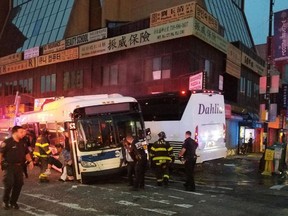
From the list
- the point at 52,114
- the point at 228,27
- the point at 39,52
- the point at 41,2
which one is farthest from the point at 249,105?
the point at 41,2

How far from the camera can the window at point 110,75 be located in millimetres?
27875

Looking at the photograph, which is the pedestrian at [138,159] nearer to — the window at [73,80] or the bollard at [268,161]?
the bollard at [268,161]

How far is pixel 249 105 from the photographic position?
106 ft

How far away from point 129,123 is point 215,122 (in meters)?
3.86

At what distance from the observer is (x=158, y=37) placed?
23953 mm

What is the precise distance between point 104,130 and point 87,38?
1862cm

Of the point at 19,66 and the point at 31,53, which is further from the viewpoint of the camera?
the point at 19,66

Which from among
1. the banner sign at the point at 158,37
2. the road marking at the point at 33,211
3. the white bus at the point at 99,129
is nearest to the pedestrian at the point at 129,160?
the white bus at the point at 99,129

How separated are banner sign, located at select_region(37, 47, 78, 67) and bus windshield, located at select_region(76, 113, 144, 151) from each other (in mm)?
18919

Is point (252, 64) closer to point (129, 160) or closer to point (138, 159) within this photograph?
point (129, 160)

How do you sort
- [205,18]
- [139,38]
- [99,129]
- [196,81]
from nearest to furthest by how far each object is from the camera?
[99,129] → [196,81] → [205,18] → [139,38]

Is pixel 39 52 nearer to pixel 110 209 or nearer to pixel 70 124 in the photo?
pixel 70 124

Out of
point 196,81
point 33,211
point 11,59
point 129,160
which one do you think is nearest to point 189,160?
point 129,160

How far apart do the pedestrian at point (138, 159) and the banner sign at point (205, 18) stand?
13398 millimetres
